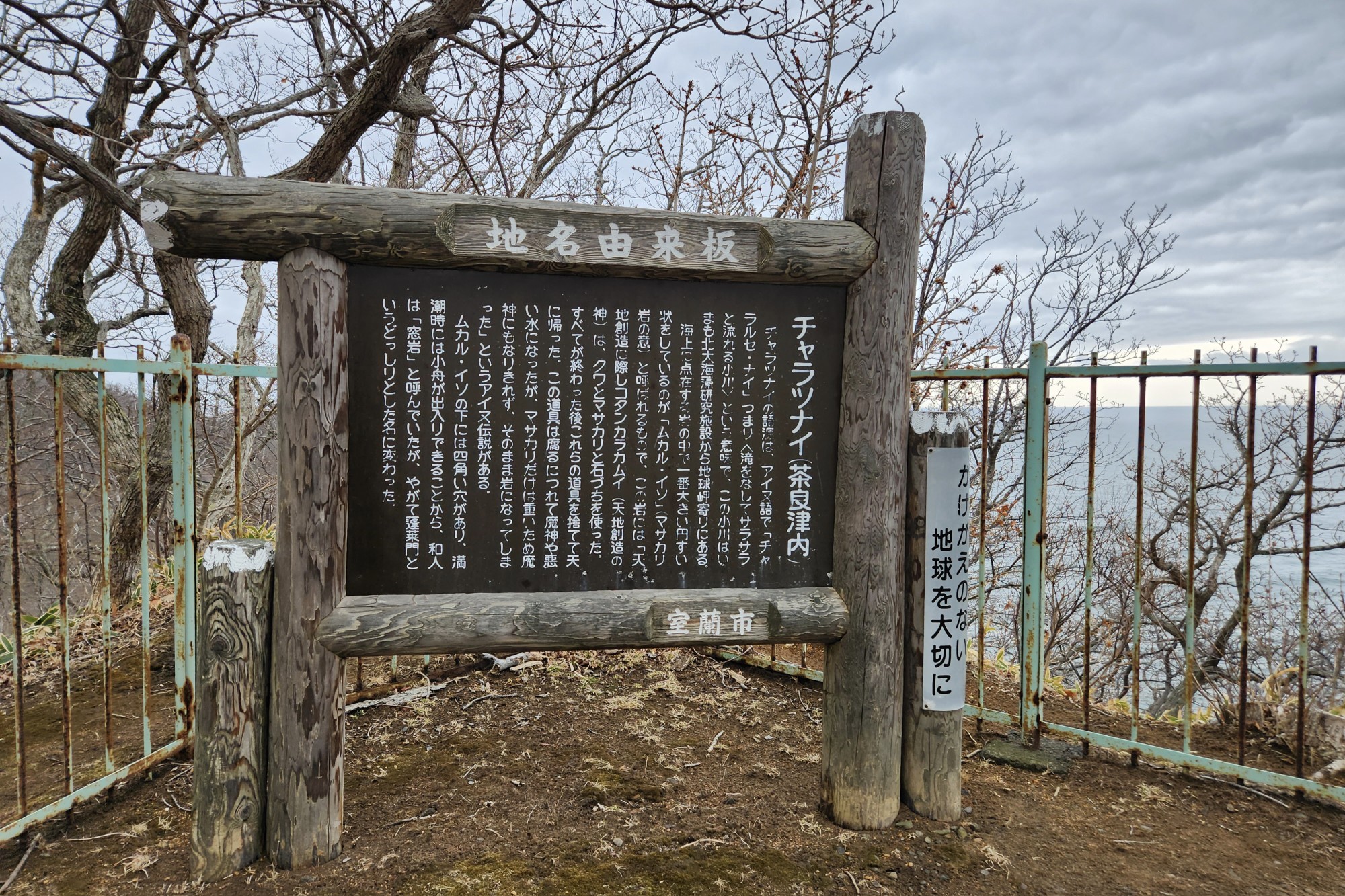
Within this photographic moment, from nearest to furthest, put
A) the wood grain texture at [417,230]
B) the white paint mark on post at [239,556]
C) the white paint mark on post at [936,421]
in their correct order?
1. the wood grain texture at [417,230]
2. the white paint mark on post at [239,556]
3. the white paint mark on post at [936,421]

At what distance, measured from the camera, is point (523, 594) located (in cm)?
260

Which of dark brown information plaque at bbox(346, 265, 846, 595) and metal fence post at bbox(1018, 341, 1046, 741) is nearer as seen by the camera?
dark brown information plaque at bbox(346, 265, 846, 595)

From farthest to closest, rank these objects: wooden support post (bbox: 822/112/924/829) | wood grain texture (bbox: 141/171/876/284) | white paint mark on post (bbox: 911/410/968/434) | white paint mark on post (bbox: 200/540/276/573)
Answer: white paint mark on post (bbox: 911/410/968/434)
wooden support post (bbox: 822/112/924/829)
white paint mark on post (bbox: 200/540/276/573)
wood grain texture (bbox: 141/171/876/284)

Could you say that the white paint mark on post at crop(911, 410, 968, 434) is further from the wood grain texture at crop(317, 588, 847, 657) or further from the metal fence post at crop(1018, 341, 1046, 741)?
the wood grain texture at crop(317, 588, 847, 657)

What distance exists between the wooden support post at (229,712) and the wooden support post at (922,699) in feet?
8.11

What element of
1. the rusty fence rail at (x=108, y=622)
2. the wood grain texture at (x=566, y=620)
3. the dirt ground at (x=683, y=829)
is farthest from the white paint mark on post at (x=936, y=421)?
the rusty fence rail at (x=108, y=622)

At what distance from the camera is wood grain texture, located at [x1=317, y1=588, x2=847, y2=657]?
2.46 metres

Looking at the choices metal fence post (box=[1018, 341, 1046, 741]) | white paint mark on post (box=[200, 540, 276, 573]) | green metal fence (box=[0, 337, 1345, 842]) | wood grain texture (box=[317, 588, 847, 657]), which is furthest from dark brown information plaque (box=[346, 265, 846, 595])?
metal fence post (box=[1018, 341, 1046, 741])

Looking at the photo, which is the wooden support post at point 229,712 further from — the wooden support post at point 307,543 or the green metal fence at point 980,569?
the green metal fence at point 980,569

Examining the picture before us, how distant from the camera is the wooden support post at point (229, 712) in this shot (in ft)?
7.93

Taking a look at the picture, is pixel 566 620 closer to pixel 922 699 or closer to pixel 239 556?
pixel 239 556

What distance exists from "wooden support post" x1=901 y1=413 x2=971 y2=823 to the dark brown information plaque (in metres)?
0.37

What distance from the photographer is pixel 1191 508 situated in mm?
2908

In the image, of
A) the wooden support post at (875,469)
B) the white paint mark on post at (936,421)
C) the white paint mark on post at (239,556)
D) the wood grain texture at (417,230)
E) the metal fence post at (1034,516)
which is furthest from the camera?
the metal fence post at (1034,516)
